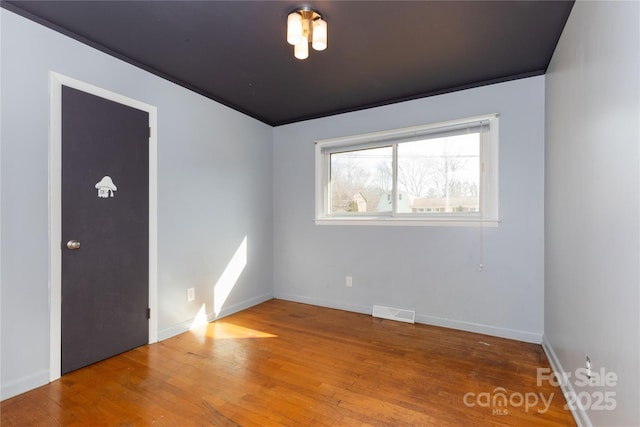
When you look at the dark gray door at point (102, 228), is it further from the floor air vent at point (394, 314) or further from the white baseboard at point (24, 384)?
the floor air vent at point (394, 314)

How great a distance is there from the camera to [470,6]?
1876 mm

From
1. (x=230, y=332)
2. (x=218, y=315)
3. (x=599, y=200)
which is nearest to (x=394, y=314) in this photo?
(x=230, y=332)

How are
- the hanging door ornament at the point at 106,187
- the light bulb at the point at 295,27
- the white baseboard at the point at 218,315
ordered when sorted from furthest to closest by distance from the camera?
1. the white baseboard at the point at 218,315
2. the hanging door ornament at the point at 106,187
3. the light bulb at the point at 295,27

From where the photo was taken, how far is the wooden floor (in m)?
1.70

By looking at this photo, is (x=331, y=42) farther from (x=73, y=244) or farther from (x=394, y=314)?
(x=394, y=314)

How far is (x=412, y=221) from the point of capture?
10.6 ft

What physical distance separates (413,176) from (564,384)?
2.13 metres

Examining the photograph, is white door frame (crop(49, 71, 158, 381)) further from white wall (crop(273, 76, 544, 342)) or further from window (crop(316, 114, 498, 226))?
window (crop(316, 114, 498, 226))

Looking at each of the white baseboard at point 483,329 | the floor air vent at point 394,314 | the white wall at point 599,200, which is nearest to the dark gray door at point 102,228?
the floor air vent at point 394,314

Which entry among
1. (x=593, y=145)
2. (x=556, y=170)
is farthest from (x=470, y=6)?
(x=556, y=170)

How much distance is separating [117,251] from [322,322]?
207cm

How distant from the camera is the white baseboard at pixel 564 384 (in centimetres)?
155

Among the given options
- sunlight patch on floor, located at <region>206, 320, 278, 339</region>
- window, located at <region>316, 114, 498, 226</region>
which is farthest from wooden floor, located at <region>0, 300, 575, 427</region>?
window, located at <region>316, 114, 498, 226</region>

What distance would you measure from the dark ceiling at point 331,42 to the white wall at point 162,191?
0.19 meters
